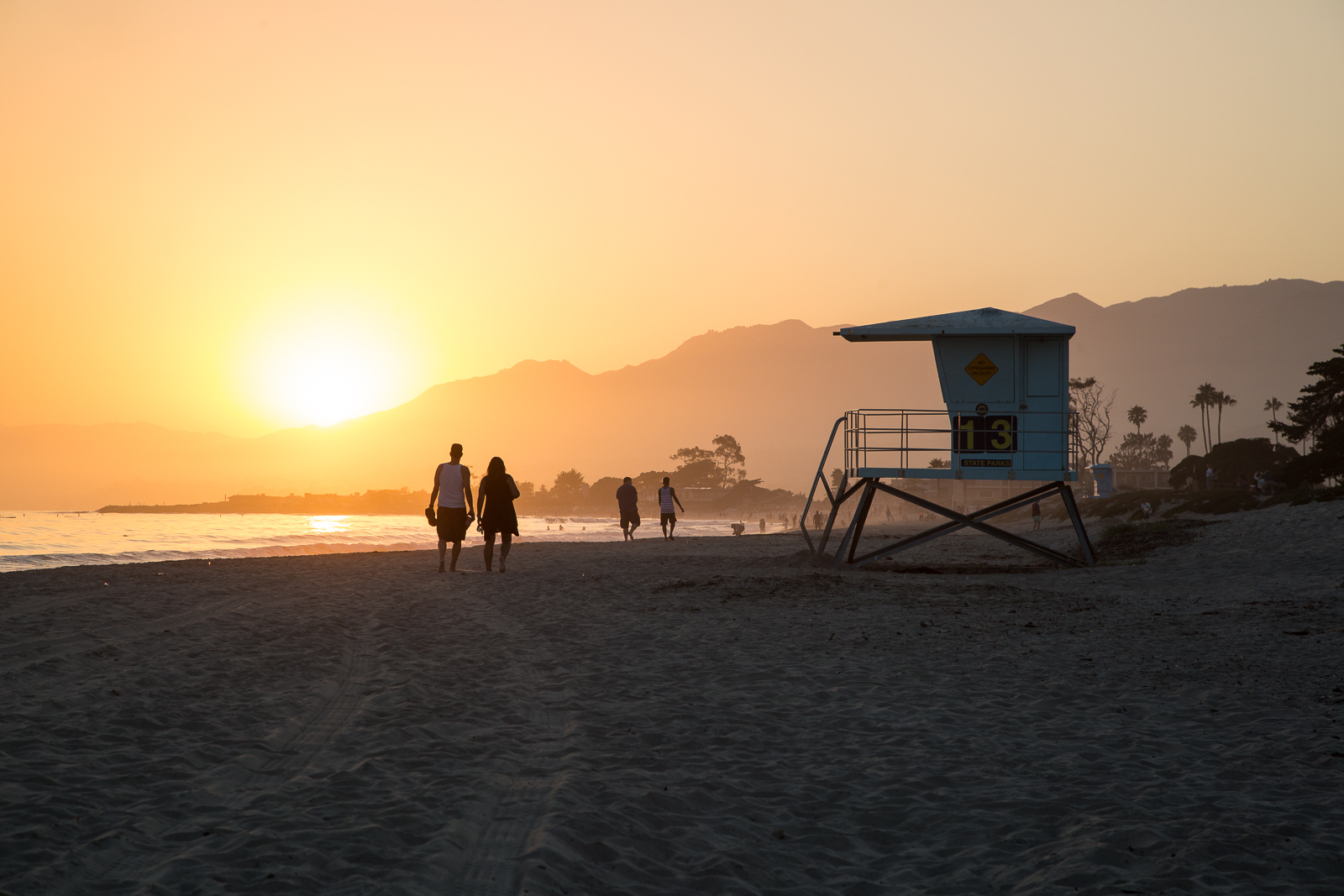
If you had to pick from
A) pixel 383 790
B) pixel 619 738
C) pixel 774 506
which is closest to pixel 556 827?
pixel 383 790

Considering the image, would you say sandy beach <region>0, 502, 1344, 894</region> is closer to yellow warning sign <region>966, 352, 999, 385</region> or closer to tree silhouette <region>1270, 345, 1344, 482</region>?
yellow warning sign <region>966, 352, 999, 385</region>

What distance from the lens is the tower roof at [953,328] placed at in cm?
1719

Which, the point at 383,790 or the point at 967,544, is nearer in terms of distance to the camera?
the point at 383,790

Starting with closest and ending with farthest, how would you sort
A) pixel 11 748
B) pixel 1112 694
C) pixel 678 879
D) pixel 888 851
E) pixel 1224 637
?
1. pixel 678 879
2. pixel 888 851
3. pixel 11 748
4. pixel 1112 694
5. pixel 1224 637

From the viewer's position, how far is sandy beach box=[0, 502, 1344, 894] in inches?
157

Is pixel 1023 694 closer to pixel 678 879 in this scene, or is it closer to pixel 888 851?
pixel 888 851

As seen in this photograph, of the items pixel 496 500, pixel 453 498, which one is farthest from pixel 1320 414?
pixel 453 498

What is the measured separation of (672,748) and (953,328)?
13598 mm

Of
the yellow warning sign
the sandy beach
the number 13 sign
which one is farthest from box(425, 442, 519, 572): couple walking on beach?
the yellow warning sign

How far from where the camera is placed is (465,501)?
53.0 feet

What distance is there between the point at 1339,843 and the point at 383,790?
4.85 metres

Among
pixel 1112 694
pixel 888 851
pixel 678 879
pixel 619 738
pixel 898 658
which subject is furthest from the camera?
pixel 898 658

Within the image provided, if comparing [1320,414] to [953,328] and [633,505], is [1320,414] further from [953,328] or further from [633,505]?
[953,328]

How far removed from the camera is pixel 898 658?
870cm
